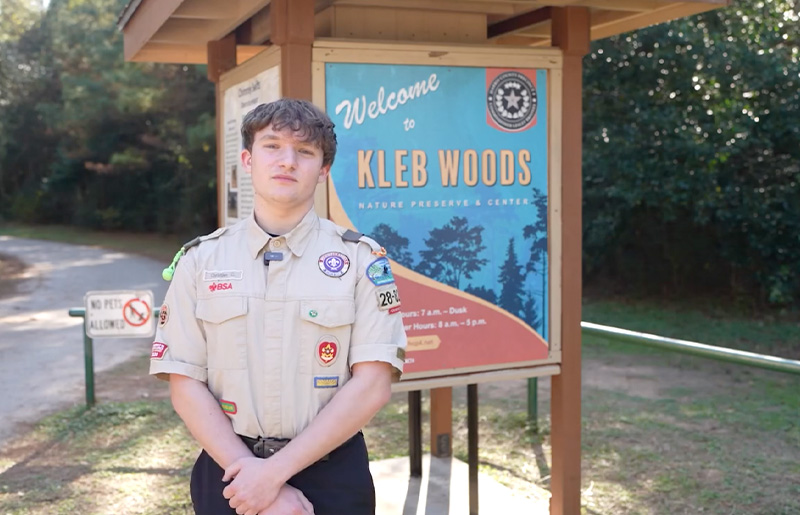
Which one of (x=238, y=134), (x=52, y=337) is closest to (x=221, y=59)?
(x=238, y=134)

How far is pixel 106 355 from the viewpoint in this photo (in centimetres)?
999

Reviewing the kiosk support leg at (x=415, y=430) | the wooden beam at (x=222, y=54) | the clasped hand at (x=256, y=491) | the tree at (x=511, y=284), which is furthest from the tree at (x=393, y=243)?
the clasped hand at (x=256, y=491)

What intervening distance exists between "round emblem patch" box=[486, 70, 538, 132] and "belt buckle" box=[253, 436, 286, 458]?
7.18ft

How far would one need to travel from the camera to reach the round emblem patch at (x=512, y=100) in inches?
159

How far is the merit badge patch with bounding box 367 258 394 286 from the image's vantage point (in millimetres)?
2379

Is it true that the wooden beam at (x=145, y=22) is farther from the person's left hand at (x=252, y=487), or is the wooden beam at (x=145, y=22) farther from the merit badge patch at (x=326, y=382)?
the person's left hand at (x=252, y=487)

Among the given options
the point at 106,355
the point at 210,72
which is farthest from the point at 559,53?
the point at 106,355

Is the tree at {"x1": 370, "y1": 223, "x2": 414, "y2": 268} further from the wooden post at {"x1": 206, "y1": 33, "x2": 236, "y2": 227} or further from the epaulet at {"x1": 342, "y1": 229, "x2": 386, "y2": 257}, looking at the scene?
the epaulet at {"x1": 342, "y1": 229, "x2": 386, "y2": 257}

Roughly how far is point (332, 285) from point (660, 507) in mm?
3316

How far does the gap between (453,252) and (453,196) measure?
0.25 m

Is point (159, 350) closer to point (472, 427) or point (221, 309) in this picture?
point (221, 309)

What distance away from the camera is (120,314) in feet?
22.6

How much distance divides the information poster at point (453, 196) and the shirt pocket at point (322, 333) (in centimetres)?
152

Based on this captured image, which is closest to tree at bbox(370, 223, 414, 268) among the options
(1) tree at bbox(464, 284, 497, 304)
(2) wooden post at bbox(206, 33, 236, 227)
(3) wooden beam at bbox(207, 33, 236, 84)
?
(1) tree at bbox(464, 284, 497, 304)
